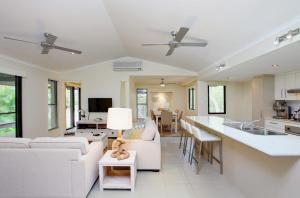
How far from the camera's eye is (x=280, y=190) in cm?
199

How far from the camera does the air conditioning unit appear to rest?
689cm

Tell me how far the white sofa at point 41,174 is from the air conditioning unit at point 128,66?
475 cm

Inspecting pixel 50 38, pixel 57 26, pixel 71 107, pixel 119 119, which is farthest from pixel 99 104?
Result: pixel 119 119

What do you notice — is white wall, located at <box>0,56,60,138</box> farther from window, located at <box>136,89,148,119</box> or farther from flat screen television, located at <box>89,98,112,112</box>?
window, located at <box>136,89,148,119</box>

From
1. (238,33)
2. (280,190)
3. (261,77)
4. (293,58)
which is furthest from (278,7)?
(261,77)

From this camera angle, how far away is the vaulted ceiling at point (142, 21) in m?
2.52

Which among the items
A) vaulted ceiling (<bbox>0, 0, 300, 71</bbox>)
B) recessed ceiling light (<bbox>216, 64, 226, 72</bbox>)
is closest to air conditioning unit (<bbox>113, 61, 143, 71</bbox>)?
vaulted ceiling (<bbox>0, 0, 300, 71</bbox>)

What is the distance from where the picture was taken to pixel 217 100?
332 inches

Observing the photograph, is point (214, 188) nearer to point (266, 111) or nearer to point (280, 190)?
point (280, 190)

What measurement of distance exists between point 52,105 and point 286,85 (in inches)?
290

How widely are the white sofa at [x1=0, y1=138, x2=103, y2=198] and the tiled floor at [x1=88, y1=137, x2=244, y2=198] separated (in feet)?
1.31

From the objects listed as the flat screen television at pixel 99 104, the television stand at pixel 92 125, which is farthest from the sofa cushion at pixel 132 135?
the flat screen television at pixel 99 104

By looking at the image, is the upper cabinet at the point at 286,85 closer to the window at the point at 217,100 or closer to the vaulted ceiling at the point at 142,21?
the vaulted ceiling at the point at 142,21

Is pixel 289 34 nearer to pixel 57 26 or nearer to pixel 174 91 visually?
pixel 57 26
